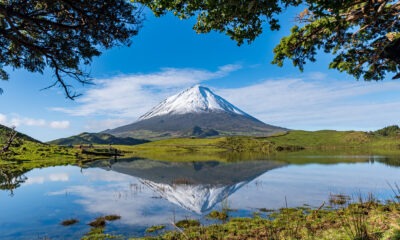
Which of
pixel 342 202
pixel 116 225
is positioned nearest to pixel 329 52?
pixel 342 202

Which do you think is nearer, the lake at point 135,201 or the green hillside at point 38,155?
the lake at point 135,201

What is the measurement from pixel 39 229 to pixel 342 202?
85.2 ft

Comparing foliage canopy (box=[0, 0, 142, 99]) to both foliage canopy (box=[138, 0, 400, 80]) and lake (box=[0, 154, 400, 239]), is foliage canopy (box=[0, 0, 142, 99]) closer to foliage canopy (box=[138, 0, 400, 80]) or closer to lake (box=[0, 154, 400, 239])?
foliage canopy (box=[138, 0, 400, 80])

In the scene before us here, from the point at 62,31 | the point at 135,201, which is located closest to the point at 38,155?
the point at 135,201

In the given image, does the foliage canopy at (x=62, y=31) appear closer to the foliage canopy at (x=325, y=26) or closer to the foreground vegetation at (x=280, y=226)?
the foliage canopy at (x=325, y=26)

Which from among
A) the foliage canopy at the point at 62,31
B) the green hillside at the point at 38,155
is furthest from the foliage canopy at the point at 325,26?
the green hillside at the point at 38,155

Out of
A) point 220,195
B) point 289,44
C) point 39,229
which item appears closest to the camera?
point 289,44

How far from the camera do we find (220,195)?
33.8 metres

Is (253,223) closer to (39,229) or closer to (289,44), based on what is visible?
(289,44)

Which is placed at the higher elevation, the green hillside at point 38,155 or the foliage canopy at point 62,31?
the foliage canopy at point 62,31

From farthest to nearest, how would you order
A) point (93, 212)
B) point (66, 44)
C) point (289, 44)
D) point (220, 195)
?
point (220, 195) < point (93, 212) < point (289, 44) < point (66, 44)

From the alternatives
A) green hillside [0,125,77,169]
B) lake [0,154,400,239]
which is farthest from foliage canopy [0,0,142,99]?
green hillside [0,125,77,169]

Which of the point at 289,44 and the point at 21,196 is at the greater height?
the point at 289,44

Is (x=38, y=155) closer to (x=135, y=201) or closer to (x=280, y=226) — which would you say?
(x=135, y=201)
